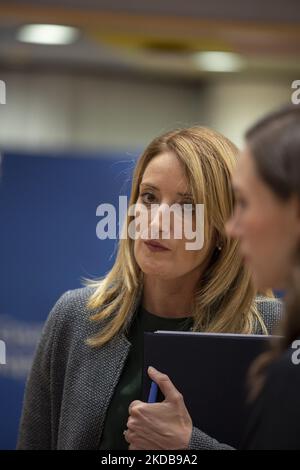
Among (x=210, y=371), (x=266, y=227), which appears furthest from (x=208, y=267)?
(x=266, y=227)

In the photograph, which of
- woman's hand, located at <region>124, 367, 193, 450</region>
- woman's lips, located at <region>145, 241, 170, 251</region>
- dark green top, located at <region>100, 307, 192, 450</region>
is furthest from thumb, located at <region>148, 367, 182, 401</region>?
woman's lips, located at <region>145, 241, 170, 251</region>

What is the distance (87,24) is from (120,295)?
175cm

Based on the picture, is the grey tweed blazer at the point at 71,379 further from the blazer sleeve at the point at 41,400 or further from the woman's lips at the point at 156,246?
the woman's lips at the point at 156,246

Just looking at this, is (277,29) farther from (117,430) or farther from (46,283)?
(117,430)

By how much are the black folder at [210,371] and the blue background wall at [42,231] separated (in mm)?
1166

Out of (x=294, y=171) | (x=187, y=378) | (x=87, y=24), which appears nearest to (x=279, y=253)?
(x=294, y=171)

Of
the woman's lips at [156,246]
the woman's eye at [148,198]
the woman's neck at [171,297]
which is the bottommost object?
the woman's neck at [171,297]

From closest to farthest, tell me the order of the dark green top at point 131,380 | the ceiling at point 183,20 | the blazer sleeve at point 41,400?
1. the dark green top at point 131,380
2. the blazer sleeve at point 41,400
3. the ceiling at point 183,20

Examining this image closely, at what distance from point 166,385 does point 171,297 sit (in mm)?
253

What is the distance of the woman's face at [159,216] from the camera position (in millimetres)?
1387

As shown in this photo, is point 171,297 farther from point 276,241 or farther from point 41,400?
point 276,241

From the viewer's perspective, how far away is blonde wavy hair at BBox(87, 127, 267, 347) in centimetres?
140

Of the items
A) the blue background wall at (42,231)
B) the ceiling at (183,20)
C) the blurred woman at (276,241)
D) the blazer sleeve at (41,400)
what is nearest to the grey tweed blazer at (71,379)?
the blazer sleeve at (41,400)

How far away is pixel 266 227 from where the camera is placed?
38.2 inches
